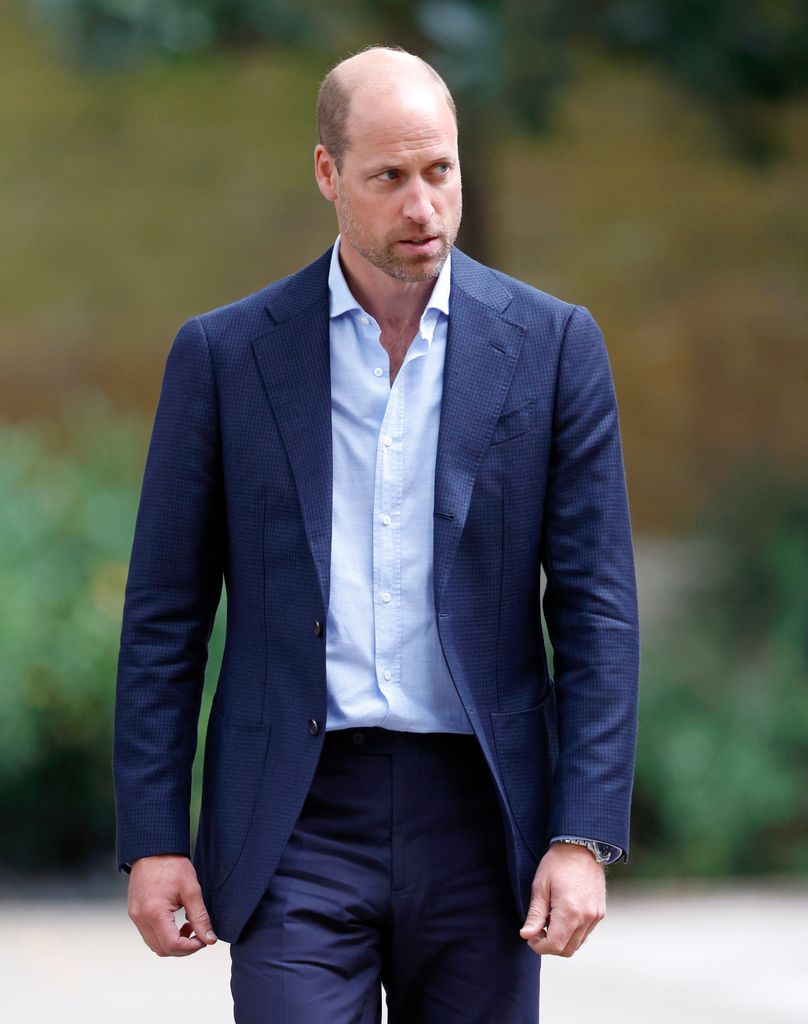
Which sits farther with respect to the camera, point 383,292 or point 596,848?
point 383,292

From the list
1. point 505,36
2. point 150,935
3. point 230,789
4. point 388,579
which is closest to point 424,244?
point 388,579

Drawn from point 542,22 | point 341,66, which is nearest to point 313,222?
point 542,22

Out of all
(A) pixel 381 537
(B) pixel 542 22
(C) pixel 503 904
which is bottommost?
(C) pixel 503 904

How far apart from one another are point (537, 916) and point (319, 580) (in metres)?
0.50

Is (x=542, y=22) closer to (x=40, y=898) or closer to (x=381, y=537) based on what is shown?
(x=40, y=898)

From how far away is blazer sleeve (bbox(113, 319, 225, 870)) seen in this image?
236 cm

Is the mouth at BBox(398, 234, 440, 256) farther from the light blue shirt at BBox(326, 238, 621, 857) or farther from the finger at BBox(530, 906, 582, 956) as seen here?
the finger at BBox(530, 906, 582, 956)

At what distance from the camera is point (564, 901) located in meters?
2.24

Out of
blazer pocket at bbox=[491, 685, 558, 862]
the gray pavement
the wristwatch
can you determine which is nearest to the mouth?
blazer pocket at bbox=[491, 685, 558, 862]

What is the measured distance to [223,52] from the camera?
780 centimetres

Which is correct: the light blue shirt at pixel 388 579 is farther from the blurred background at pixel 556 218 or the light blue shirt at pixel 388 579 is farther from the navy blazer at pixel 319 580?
the blurred background at pixel 556 218

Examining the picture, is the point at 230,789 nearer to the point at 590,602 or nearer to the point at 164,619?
the point at 164,619

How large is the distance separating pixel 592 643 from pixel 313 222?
19.7ft

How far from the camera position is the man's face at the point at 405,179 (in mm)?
2236
